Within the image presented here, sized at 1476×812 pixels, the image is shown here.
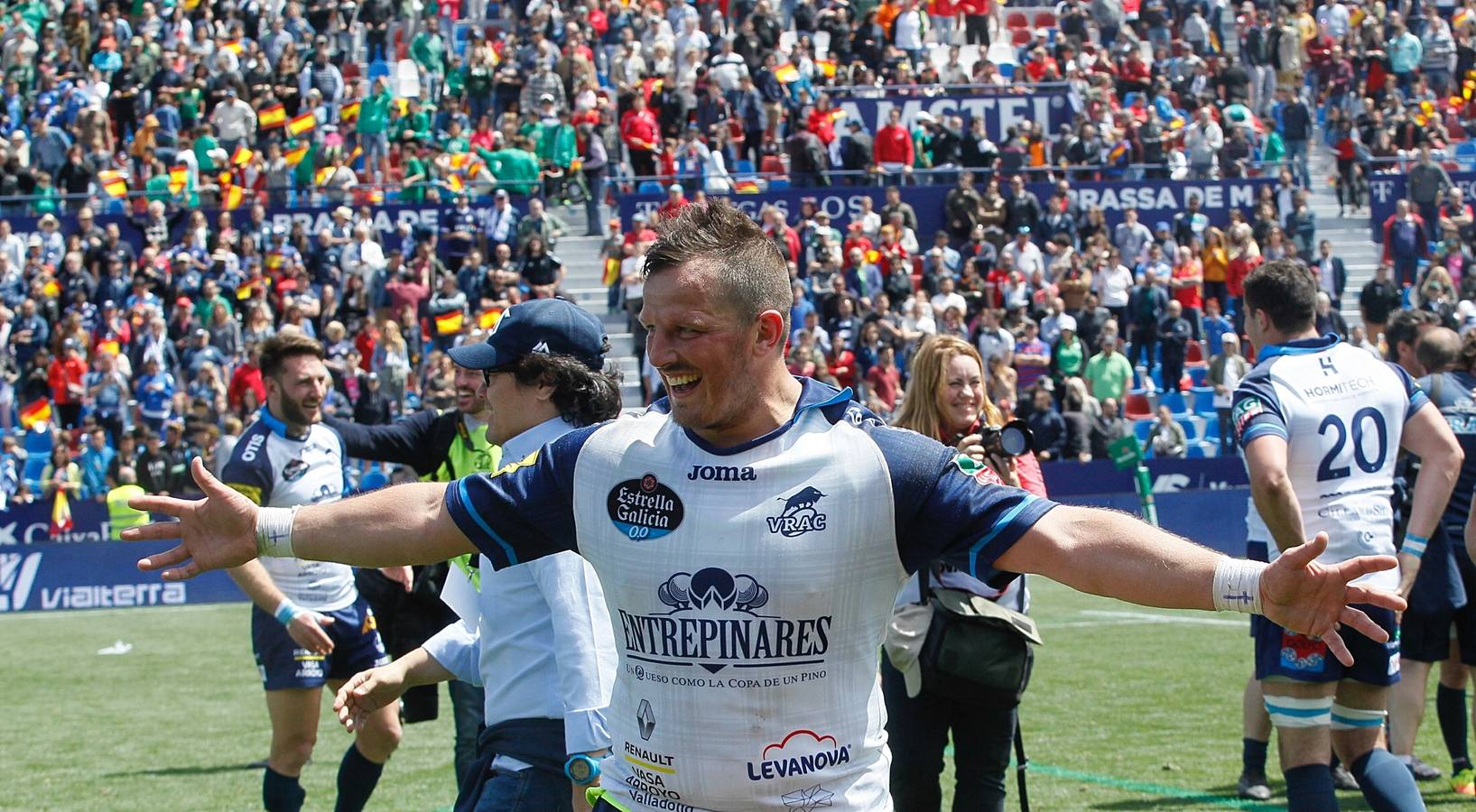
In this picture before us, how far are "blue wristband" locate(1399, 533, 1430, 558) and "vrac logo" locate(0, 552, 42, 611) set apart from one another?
53.4 ft

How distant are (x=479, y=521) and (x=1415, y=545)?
14.2 ft

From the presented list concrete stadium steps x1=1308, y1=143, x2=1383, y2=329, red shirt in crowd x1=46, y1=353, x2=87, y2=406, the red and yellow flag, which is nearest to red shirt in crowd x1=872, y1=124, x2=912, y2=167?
concrete stadium steps x1=1308, y1=143, x2=1383, y2=329

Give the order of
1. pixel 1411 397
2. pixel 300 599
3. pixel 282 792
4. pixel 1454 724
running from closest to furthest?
pixel 1411 397 → pixel 282 792 → pixel 300 599 → pixel 1454 724

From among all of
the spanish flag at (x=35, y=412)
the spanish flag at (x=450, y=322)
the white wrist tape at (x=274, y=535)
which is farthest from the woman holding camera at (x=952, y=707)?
the spanish flag at (x=35, y=412)

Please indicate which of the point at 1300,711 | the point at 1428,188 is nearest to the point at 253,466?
the point at 1300,711

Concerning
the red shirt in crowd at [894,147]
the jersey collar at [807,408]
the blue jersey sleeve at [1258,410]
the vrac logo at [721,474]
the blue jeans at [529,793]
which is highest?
the jersey collar at [807,408]

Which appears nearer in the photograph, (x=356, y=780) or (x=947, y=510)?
(x=947, y=510)

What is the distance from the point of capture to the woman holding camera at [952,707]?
19.4 ft

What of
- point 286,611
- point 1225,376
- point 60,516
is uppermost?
point 286,611

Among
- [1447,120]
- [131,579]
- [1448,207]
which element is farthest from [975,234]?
[131,579]

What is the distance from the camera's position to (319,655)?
737 cm

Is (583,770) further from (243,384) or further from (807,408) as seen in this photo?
(243,384)

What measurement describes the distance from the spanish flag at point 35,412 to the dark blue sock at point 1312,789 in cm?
2085

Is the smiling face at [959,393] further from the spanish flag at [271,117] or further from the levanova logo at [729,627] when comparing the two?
the spanish flag at [271,117]
